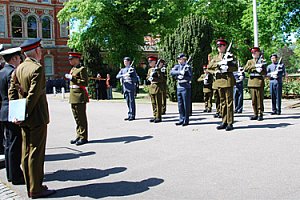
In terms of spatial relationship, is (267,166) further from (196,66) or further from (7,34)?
(7,34)

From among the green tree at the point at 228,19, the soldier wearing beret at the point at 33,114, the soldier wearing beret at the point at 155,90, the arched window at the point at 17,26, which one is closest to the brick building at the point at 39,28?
the arched window at the point at 17,26

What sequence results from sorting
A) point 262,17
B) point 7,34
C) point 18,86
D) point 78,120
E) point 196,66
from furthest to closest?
point 7,34 → point 262,17 → point 196,66 → point 78,120 → point 18,86

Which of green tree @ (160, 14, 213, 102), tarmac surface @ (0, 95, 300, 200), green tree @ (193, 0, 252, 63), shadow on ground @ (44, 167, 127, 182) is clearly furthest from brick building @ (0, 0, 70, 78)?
shadow on ground @ (44, 167, 127, 182)

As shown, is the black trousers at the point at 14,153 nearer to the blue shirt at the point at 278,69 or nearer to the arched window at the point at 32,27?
the blue shirt at the point at 278,69

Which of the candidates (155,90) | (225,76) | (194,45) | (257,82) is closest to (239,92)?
(257,82)

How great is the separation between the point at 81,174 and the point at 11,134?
130 centimetres

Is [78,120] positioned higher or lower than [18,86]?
lower

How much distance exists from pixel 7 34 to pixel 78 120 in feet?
125

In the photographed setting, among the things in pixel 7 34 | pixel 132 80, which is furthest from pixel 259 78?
pixel 7 34

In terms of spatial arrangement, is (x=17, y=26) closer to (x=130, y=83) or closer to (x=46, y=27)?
(x=46, y=27)

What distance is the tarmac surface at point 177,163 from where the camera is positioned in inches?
197

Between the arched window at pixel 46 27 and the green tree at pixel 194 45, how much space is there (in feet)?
101

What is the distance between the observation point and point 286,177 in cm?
535

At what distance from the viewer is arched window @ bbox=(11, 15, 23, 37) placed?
4305cm
